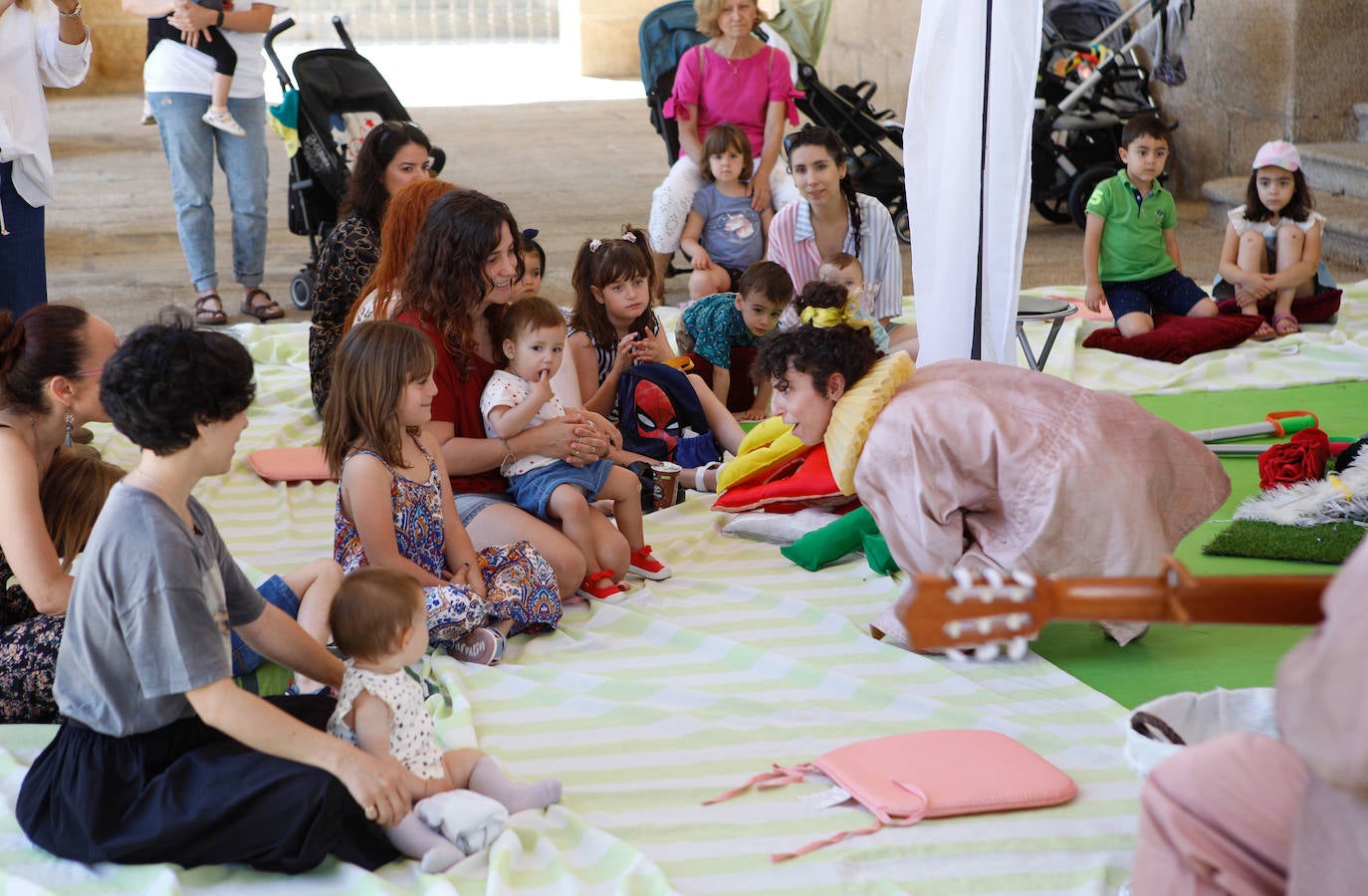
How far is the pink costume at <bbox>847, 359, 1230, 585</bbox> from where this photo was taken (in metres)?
2.71

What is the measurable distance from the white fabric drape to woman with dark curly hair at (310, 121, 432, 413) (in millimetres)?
1485

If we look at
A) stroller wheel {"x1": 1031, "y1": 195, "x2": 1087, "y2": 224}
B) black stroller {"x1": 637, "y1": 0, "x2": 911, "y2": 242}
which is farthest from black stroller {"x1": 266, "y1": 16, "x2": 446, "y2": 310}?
stroller wheel {"x1": 1031, "y1": 195, "x2": 1087, "y2": 224}

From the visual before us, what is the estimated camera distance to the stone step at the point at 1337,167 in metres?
6.84

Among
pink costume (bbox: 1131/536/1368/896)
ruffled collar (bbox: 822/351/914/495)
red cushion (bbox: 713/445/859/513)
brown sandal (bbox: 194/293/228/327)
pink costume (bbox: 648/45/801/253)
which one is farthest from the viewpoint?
pink costume (bbox: 648/45/801/253)

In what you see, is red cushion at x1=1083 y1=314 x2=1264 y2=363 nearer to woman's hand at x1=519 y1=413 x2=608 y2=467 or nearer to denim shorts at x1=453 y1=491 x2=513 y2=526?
woman's hand at x1=519 y1=413 x2=608 y2=467

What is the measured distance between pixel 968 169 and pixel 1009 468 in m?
0.93

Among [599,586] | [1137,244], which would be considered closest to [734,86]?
[1137,244]

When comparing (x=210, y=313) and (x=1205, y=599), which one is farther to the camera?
(x=210, y=313)

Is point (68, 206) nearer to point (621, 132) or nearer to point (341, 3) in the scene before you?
point (621, 132)

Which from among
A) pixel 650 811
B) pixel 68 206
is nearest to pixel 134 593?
pixel 650 811

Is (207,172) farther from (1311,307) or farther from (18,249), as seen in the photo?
(1311,307)

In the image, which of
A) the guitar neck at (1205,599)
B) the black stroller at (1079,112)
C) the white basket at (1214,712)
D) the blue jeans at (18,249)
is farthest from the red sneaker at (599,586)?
the black stroller at (1079,112)

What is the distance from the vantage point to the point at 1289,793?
146 cm

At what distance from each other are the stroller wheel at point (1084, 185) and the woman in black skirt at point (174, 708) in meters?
5.73
